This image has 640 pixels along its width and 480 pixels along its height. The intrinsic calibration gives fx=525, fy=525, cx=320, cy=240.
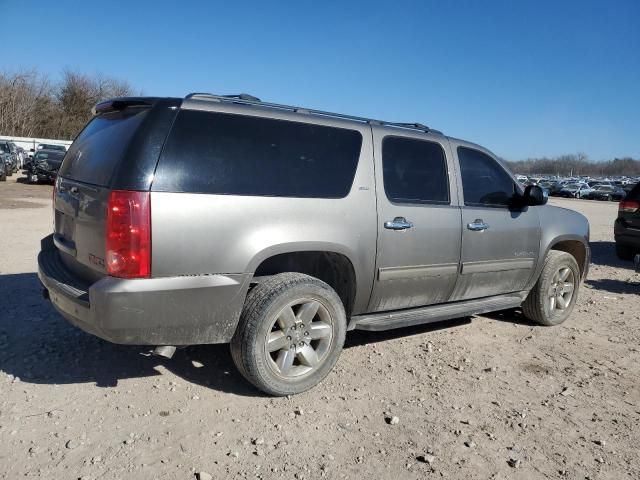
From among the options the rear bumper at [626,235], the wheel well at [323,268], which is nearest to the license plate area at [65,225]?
the wheel well at [323,268]

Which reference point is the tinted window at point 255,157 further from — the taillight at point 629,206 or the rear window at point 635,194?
the rear window at point 635,194

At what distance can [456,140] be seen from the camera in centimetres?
473

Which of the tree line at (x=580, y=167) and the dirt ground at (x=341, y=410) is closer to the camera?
the dirt ground at (x=341, y=410)

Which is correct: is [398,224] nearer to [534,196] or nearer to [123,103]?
[534,196]

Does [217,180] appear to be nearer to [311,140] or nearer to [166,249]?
[166,249]

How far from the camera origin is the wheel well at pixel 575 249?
580cm

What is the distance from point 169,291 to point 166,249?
25cm

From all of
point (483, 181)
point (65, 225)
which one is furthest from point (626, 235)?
point (65, 225)

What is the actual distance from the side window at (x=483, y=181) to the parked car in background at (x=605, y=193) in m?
49.7

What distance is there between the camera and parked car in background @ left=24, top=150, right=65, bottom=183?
23.7 m

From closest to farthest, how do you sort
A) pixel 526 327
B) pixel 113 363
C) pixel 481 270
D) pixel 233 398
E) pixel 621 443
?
pixel 621 443
pixel 233 398
pixel 113 363
pixel 481 270
pixel 526 327

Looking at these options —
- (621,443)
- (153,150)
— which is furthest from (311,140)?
(621,443)

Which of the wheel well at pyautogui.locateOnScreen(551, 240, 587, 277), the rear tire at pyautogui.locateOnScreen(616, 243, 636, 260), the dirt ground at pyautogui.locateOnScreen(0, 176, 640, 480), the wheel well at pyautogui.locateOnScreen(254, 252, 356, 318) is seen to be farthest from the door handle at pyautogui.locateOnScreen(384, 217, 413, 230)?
the rear tire at pyautogui.locateOnScreen(616, 243, 636, 260)

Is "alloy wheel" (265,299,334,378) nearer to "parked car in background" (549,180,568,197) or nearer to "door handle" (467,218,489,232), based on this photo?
"door handle" (467,218,489,232)
